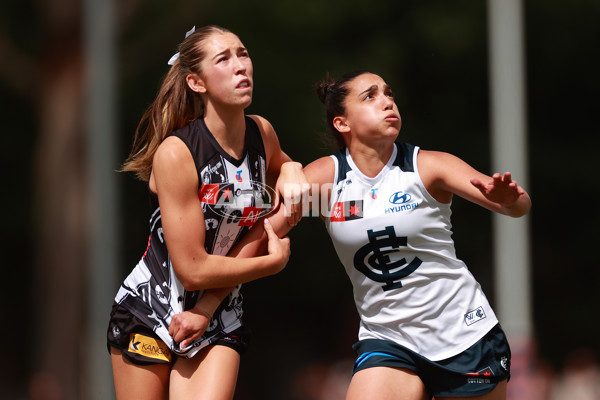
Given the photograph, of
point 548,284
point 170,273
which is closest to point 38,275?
point 548,284

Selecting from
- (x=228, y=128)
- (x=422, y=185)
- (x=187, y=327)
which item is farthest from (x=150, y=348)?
(x=422, y=185)

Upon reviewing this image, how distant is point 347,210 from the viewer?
4.47 m

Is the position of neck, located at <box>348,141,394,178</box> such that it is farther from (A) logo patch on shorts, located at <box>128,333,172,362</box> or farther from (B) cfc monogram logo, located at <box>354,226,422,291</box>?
(A) logo patch on shorts, located at <box>128,333,172,362</box>

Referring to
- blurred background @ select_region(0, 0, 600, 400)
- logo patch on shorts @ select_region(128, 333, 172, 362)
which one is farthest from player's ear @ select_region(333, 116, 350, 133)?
blurred background @ select_region(0, 0, 600, 400)

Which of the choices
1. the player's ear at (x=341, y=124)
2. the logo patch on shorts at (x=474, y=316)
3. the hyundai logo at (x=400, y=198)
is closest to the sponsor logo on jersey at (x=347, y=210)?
the hyundai logo at (x=400, y=198)

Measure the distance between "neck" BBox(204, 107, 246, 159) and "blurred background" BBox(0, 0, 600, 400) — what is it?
9.11 m

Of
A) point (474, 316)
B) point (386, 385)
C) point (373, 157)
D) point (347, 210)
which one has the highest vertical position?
point (373, 157)

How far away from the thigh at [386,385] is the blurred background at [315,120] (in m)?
8.85

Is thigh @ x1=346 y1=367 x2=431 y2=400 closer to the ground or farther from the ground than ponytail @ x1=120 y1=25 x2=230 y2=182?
closer to the ground

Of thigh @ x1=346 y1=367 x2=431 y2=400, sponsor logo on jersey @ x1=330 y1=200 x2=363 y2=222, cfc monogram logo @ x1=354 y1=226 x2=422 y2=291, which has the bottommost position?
thigh @ x1=346 y1=367 x2=431 y2=400

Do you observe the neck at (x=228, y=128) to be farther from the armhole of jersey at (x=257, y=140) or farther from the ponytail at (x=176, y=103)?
the ponytail at (x=176, y=103)

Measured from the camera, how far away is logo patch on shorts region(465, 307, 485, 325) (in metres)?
4.45

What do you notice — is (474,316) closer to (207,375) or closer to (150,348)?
(207,375)

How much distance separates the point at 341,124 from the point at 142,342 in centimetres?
142
